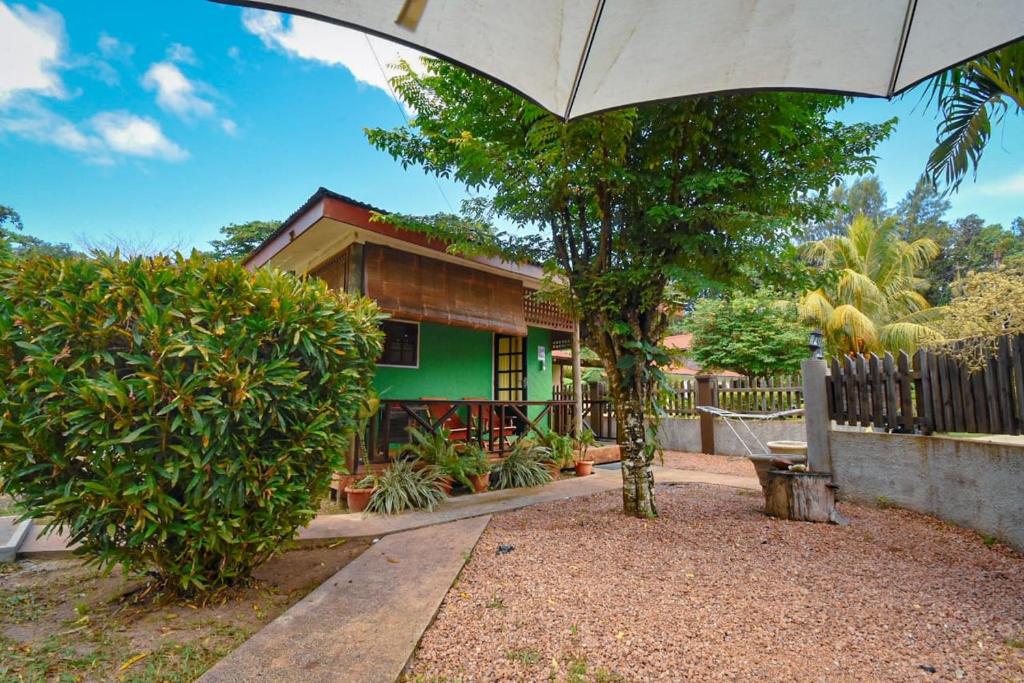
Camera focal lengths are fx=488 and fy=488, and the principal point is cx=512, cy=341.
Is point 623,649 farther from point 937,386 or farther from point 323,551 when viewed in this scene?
point 937,386

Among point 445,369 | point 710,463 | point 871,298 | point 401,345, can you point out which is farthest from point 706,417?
point 871,298

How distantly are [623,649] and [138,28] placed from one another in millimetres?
17241

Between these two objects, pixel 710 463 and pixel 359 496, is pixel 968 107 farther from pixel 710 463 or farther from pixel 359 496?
pixel 359 496

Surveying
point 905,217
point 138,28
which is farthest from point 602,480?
point 905,217

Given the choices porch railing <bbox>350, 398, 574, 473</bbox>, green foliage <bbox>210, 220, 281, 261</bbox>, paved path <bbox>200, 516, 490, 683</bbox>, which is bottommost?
paved path <bbox>200, 516, 490, 683</bbox>

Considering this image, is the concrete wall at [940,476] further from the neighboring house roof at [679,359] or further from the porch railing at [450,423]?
the porch railing at [450,423]

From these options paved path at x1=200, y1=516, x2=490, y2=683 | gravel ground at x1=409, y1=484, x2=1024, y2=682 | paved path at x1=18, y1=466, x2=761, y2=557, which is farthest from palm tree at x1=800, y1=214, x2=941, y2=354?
paved path at x1=200, y1=516, x2=490, y2=683

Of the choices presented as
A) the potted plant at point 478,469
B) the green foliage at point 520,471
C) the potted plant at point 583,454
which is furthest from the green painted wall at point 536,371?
the potted plant at point 478,469

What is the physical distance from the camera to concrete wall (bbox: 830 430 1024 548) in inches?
139

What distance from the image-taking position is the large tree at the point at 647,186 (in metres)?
3.89

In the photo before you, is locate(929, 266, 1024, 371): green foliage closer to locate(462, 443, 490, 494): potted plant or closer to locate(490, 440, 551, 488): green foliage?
locate(490, 440, 551, 488): green foliage

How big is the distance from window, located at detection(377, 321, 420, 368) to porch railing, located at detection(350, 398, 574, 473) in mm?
729

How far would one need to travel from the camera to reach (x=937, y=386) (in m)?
4.23

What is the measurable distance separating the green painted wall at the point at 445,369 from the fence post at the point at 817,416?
4850mm
